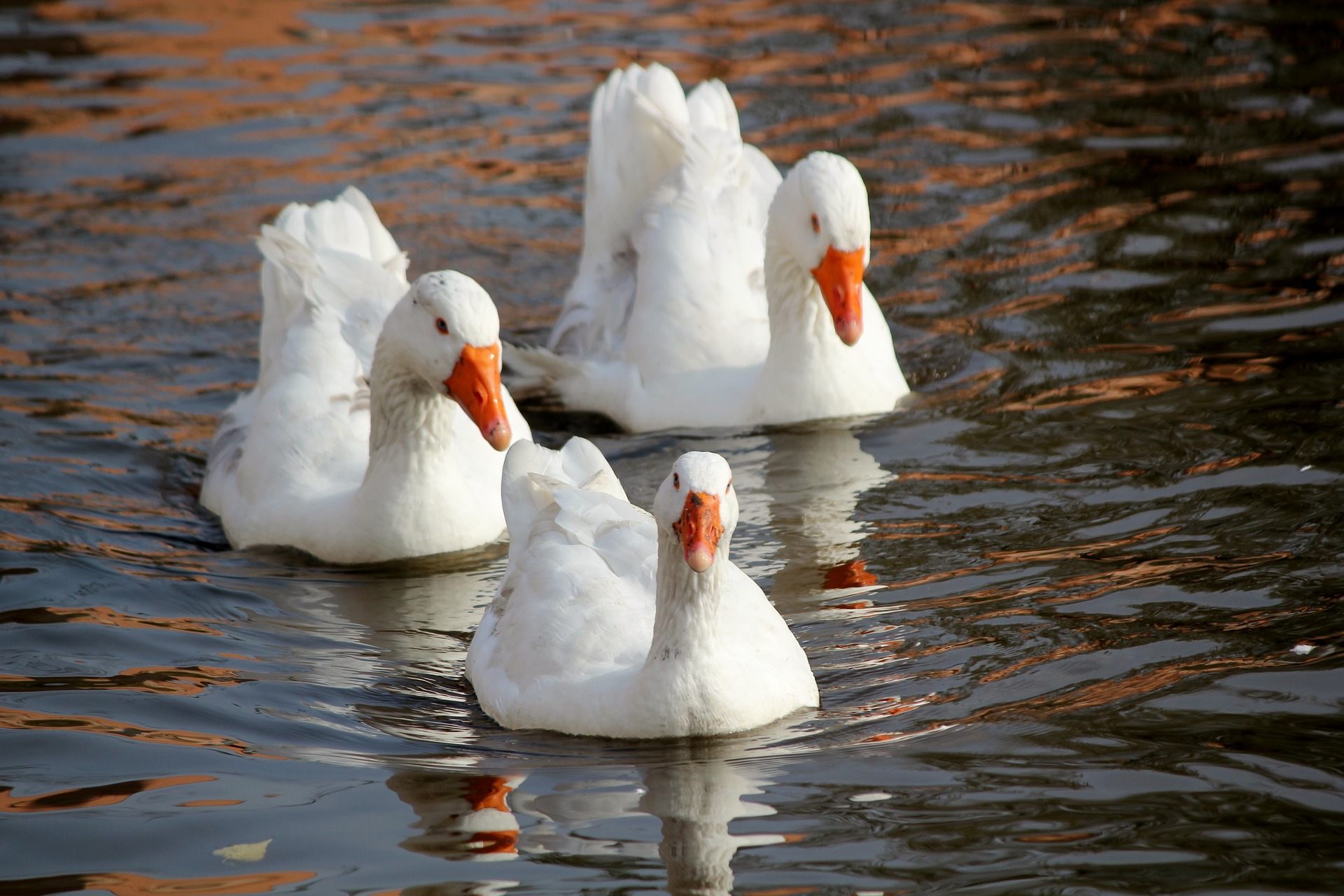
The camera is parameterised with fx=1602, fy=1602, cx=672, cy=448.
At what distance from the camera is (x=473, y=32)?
1691cm

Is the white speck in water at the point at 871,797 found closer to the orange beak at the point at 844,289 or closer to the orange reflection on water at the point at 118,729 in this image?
the orange reflection on water at the point at 118,729

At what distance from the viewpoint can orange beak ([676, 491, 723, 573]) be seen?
5.20m

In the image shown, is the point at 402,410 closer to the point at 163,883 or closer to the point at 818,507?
the point at 818,507

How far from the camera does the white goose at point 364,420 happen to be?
7.21 meters

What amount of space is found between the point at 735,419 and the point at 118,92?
913 centimetres

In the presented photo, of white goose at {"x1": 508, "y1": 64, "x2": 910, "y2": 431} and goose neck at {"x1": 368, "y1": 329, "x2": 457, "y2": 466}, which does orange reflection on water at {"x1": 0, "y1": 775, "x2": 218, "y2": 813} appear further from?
white goose at {"x1": 508, "y1": 64, "x2": 910, "y2": 431}

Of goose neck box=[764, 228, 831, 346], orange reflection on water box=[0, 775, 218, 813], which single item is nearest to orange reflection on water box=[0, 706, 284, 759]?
orange reflection on water box=[0, 775, 218, 813]

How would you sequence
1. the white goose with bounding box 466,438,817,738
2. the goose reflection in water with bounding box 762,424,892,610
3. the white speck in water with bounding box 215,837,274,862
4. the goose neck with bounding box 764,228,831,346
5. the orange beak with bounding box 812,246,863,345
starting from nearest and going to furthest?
the white speck in water with bounding box 215,837,274,862
the white goose with bounding box 466,438,817,738
the goose reflection in water with bounding box 762,424,892,610
the orange beak with bounding box 812,246,863,345
the goose neck with bounding box 764,228,831,346

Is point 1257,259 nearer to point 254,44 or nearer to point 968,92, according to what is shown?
point 968,92

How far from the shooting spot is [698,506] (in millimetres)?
5215

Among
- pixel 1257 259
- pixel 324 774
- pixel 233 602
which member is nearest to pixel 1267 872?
pixel 324 774

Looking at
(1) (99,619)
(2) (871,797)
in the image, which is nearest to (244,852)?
(2) (871,797)

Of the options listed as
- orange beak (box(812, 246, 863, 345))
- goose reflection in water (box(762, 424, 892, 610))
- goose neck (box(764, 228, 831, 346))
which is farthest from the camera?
goose neck (box(764, 228, 831, 346))

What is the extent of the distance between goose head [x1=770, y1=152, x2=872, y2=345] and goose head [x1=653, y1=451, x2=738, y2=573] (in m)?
3.01
